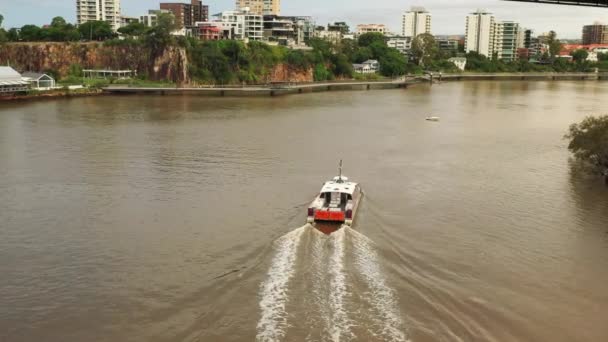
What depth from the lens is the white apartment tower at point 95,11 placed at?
81125mm

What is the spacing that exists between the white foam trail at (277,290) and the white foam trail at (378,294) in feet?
3.76

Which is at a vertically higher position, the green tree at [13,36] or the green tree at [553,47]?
the green tree at [553,47]

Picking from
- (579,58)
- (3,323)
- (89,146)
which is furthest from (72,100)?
(579,58)

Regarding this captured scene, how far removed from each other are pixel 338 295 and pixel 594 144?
39.7ft

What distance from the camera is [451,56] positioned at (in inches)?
3583

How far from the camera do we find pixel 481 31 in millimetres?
109375

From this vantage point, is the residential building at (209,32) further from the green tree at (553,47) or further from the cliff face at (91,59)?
the green tree at (553,47)

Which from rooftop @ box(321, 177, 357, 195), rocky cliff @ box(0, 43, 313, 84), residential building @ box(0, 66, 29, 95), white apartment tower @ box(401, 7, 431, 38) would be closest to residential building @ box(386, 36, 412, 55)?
white apartment tower @ box(401, 7, 431, 38)

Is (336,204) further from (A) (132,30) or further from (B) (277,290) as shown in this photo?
(A) (132,30)

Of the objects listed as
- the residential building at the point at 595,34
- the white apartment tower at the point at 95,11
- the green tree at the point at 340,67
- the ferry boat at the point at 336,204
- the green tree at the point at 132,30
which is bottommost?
the ferry boat at the point at 336,204

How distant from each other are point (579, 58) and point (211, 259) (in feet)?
314

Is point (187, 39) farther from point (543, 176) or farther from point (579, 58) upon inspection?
point (579, 58)

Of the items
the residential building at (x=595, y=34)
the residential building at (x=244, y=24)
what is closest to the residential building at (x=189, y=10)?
the residential building at (x=244, y=24)

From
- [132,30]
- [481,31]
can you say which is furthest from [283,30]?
[481,31]
